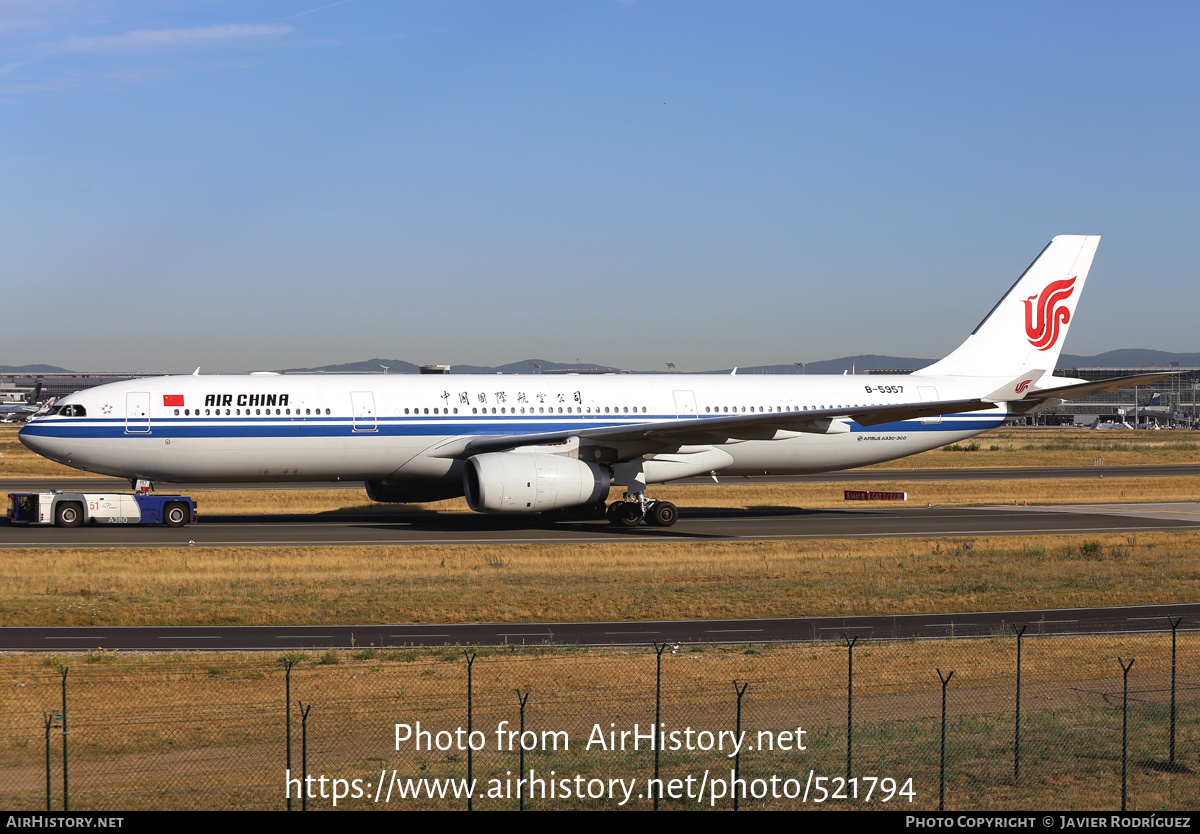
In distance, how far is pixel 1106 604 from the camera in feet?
105

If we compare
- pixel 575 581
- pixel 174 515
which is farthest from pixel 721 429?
pixel 174 515

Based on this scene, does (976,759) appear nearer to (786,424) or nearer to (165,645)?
(165,645)

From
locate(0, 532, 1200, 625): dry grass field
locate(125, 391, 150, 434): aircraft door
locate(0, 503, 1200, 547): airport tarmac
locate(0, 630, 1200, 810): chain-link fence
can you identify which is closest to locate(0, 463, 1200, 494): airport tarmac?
locate(0, 503, 1200, 547): airport tarmac

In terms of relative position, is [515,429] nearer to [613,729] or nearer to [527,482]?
[527,482]

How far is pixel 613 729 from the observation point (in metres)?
18.5

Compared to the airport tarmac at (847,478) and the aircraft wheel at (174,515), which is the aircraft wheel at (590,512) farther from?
the aircraft wheel at (174,515)

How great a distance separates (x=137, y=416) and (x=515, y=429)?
14.7 m

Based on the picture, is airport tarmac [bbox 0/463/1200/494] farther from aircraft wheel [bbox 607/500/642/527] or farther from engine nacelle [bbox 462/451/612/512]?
engine nacelle [bbox 462/451/612/512]

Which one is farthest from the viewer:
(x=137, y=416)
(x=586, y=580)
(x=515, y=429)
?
(x=515, y=429)

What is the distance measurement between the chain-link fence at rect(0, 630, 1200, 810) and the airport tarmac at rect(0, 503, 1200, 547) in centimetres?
1725

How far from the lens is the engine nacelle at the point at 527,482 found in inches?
1623

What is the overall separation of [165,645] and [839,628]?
16.2 m

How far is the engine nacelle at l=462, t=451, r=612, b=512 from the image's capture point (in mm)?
41219

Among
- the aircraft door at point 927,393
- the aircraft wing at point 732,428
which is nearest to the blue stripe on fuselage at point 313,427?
the aircraft wing at point 732,428
